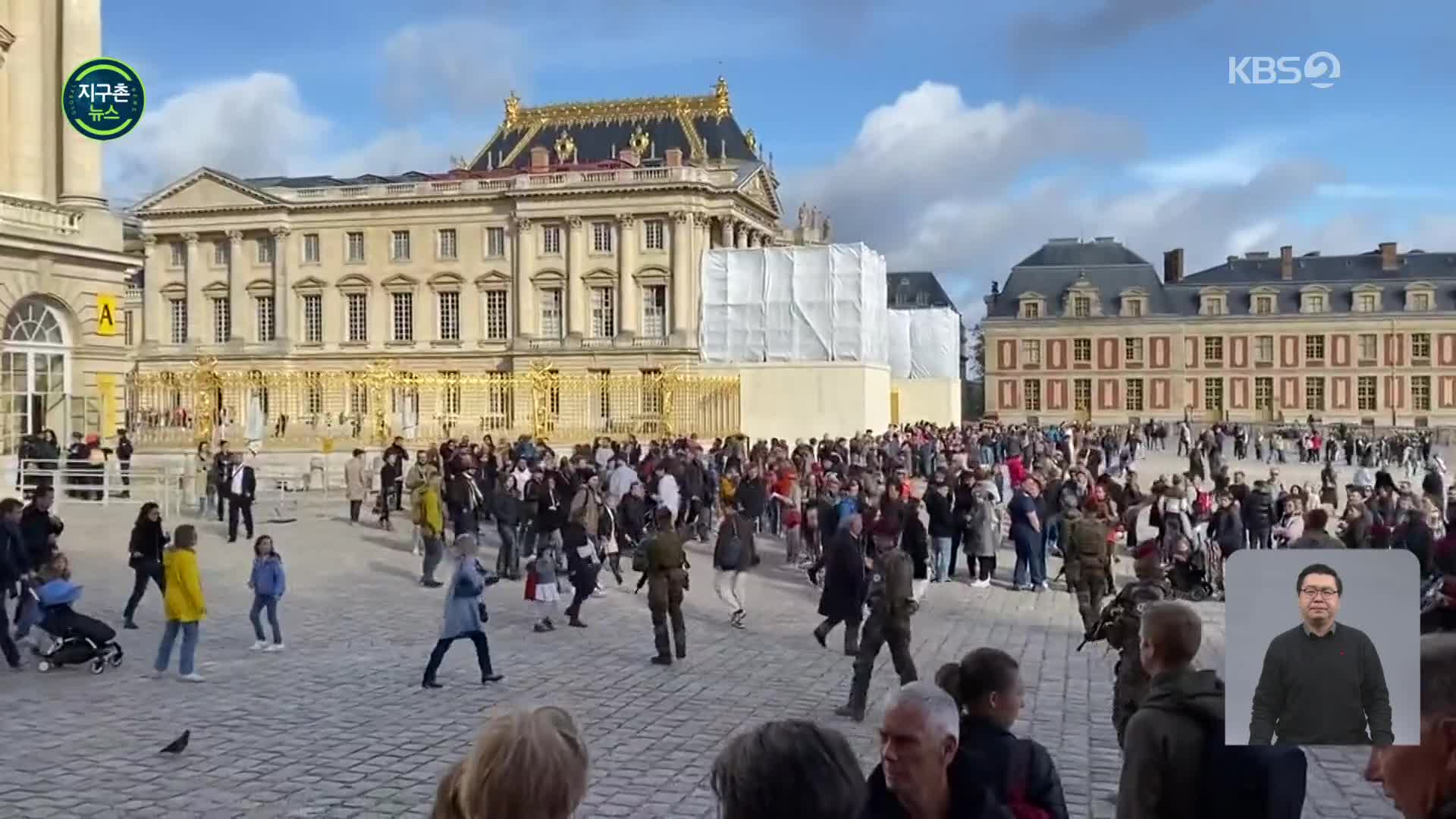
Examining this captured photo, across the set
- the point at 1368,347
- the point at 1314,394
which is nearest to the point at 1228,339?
the point at 1314,394

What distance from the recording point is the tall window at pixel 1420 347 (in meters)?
64.9

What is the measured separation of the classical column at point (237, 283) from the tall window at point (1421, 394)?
58314mm

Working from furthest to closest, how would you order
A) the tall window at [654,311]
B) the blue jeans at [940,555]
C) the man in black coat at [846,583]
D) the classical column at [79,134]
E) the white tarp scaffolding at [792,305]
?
the tall window at [654,311] → the white tarp scaffolding at [792,305] → the classical column at [79,134] → the blue jeans at [940,555] → the man in black coat at [846,583]

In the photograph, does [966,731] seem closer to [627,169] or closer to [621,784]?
[621,784]

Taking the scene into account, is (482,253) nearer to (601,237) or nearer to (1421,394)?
(601,237)

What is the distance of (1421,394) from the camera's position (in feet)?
213

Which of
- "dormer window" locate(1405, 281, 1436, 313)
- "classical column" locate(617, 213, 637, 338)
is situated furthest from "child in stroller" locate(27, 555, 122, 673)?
"dormer window" locate(1405, 281, 1436, 313)

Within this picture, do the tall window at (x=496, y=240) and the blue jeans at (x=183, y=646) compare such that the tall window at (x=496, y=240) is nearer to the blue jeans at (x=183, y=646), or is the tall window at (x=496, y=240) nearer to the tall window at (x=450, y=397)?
the tall window at (x=450, y=397)

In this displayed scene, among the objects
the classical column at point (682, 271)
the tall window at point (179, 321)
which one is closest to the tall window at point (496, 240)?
the classical column at point (682, 271)

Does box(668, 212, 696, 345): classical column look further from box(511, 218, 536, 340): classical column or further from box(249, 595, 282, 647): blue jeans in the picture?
box(249, 595, 282, 647): blue jeans

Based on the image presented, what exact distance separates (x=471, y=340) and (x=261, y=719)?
49.7 m

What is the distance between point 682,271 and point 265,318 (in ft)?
68.5

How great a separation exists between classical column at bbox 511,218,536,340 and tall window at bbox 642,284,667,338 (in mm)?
5073

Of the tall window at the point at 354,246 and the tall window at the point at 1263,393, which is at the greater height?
the tall window at the point at 354,246
